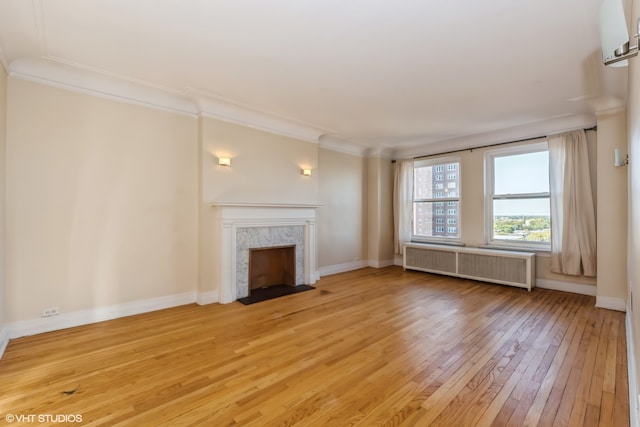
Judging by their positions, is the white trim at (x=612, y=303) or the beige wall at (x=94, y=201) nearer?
the beige wall at (x=94, y=201)

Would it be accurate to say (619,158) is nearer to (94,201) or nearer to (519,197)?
(519,197)

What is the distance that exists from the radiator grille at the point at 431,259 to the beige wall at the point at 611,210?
2002mm

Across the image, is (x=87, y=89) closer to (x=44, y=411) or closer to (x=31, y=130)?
(x=31, y=130)

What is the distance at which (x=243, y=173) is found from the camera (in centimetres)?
417

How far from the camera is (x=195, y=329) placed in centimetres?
300

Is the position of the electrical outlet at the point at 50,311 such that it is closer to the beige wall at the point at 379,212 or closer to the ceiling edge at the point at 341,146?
the ceiling edge at the point at 341,146

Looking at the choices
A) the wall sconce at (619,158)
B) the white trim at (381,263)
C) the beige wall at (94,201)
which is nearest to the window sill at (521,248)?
the wall sconce at (619,158)

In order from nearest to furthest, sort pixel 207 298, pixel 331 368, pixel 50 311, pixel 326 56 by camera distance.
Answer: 1. pixel 331 368
2. pixel 326 56
3. pixel 50 311
4. pixel 207 298

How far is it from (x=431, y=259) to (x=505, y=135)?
2.50 metres

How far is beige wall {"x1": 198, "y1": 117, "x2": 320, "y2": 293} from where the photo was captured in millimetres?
3848

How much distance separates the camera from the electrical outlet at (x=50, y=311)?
290cm

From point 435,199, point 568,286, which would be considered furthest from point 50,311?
point 568,286

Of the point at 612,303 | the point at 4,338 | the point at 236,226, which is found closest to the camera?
the point at 4,338

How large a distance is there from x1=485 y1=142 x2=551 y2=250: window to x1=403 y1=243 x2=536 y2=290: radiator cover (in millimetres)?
415
